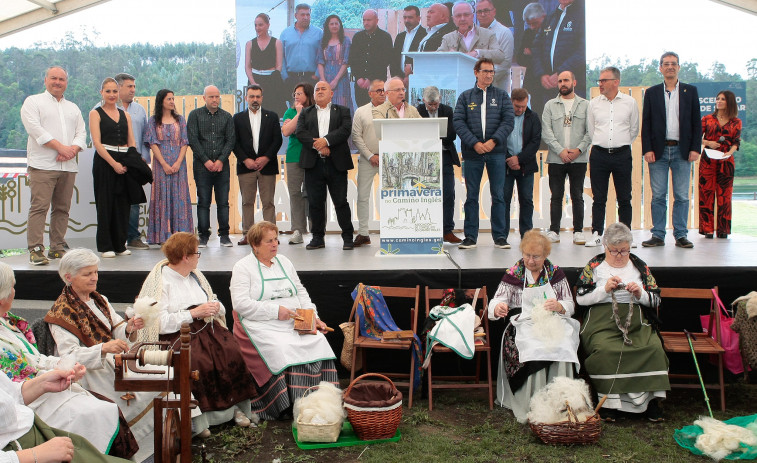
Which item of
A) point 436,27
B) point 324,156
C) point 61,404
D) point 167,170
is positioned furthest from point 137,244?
point 436,27

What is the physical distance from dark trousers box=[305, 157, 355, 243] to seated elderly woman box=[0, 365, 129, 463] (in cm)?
439

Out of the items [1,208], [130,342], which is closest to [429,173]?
[130,342]

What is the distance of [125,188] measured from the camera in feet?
23.2

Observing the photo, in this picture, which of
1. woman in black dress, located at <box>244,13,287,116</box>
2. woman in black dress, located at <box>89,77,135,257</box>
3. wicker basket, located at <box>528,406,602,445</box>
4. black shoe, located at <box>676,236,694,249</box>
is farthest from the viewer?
woman in black dress, located at <box>244,13,287,116</box>

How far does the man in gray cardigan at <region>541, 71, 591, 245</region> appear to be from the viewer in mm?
7406

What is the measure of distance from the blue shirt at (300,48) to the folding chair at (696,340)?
730 centimetres

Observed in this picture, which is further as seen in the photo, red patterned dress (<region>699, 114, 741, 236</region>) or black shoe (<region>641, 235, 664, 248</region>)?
red patterned dress (<region>699, 114, 741, 236</region>)

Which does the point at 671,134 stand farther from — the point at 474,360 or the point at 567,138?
the point at 474,360

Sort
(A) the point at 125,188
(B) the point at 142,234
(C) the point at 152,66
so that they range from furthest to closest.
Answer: (C) the point at 152,66 < (B) the point at 142,234 < (A) the point at 125,188

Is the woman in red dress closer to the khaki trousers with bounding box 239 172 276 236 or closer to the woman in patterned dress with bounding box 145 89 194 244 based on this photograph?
the khaki trousers with bounding box 239 172 276 236

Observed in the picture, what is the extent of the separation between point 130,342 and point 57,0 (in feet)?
23.6

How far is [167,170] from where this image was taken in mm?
7227

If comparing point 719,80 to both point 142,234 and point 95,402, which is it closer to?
point 142,234

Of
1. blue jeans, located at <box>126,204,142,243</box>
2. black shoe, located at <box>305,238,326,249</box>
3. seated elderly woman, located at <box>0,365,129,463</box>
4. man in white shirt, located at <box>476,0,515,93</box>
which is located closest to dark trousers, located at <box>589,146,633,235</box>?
black shoe, located at <box>305,238,326,249</box>
